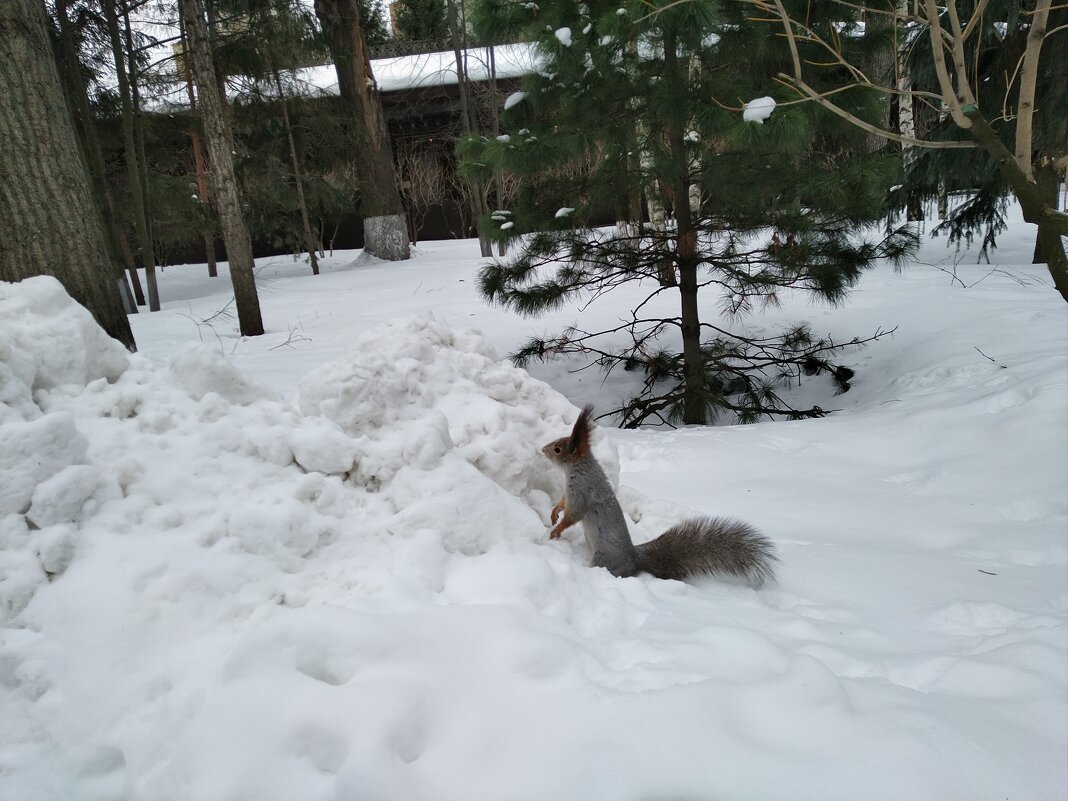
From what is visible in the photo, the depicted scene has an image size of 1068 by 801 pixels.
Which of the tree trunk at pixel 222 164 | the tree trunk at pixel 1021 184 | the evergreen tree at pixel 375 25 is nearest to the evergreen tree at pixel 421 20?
the evergreen tree at pixel 375 25

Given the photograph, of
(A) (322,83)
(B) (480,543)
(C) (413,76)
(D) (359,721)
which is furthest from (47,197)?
(A) (322,83)

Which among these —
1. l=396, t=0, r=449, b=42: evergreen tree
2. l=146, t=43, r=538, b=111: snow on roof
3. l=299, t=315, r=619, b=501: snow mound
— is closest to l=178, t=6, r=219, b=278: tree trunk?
l=146, t=43, r=538, b=111: snow on roof

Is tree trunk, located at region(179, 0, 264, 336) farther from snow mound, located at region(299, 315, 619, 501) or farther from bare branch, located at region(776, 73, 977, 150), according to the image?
bare branch, located at region(776, 73, 977, 150)

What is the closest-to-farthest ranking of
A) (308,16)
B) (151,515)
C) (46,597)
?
(46,597) < (151,515) < (308,16)

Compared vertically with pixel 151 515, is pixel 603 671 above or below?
below

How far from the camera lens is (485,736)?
1.24 metres

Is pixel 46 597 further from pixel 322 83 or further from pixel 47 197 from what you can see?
pixel 322 83

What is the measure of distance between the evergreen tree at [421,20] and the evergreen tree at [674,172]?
14.6 meters

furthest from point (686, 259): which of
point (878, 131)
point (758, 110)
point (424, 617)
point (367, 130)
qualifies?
point (367, 130)

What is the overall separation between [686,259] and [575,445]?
12.4 feet

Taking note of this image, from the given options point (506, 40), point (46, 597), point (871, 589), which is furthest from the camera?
point (506, 40)

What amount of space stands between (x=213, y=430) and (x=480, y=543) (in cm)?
85

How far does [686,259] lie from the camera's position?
5660mm

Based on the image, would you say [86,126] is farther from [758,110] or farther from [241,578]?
[241,578]
